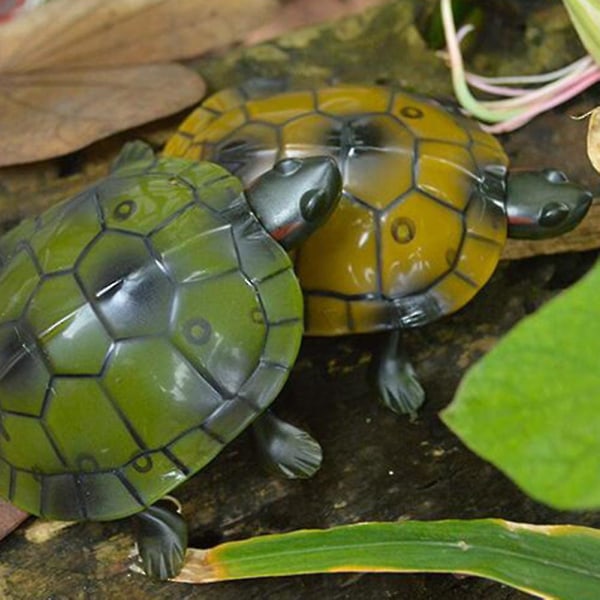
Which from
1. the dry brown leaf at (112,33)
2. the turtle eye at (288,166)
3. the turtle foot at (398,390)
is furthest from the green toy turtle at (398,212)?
the dry brown leaf at (112,33)

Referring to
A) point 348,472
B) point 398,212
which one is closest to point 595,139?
point 398,212

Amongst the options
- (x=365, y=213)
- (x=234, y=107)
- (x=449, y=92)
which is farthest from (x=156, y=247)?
(x=449, y=92)

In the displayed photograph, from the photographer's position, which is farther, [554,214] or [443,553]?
[554,214]

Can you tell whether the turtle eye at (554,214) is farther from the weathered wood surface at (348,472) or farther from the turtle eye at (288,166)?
the turtle eye at (288,166)

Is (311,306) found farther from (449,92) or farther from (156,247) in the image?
(449,92)

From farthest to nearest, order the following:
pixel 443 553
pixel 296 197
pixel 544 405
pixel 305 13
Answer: pixel 305 13
pixel 296 197
pixel 443 553
pixel 544 405

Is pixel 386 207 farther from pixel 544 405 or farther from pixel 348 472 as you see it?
pixel 544 405

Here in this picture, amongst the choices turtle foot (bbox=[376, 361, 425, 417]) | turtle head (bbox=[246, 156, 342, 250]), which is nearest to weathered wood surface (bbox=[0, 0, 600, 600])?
turtle foot (bbox=[376, 361, 425, 417])
